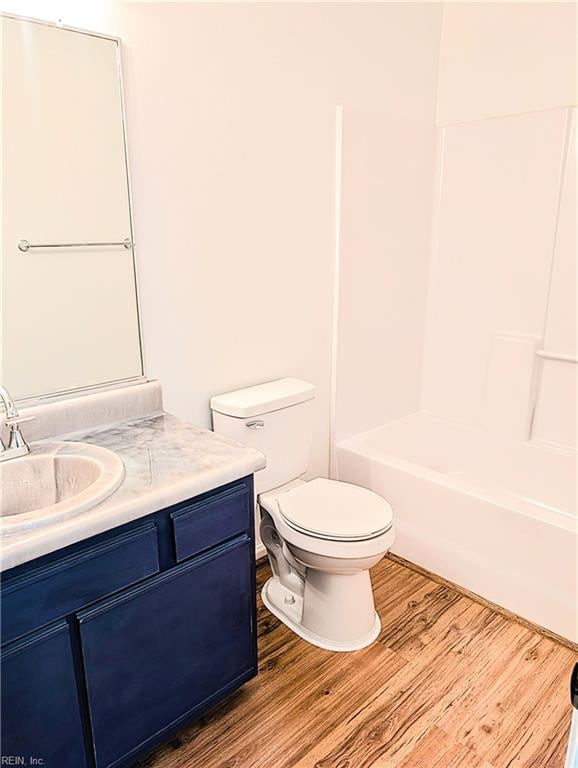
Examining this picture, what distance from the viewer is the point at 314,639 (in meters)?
1.96

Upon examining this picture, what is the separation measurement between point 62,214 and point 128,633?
1.17 metres

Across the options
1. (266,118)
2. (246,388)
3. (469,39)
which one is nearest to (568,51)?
(469,39)

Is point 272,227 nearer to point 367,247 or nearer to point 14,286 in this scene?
point 367,247

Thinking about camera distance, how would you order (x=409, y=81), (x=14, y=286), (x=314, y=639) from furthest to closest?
(x=409, y=81) → (x=314, y=639) → (x=14, y=286)

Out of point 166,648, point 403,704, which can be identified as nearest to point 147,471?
point 166,648

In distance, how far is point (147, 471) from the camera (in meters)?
1.42

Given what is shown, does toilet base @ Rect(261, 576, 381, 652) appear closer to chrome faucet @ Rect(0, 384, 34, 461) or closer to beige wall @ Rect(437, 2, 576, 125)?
chrome faucet @ Rect(0, 384, 34, 461)

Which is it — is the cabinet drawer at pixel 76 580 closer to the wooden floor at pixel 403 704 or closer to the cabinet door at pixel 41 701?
the cabinet door at pixel 41 701

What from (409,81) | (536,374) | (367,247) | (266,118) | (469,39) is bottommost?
(536,374)

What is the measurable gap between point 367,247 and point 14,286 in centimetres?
154

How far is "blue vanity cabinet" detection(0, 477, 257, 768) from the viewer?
115cm

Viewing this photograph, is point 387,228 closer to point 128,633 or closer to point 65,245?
point 65,245

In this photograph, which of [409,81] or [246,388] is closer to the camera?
[246,388]

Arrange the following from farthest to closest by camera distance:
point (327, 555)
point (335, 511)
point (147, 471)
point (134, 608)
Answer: point (335, 511)
point (327, 555)
point (147, 471)
point (134, 608)
